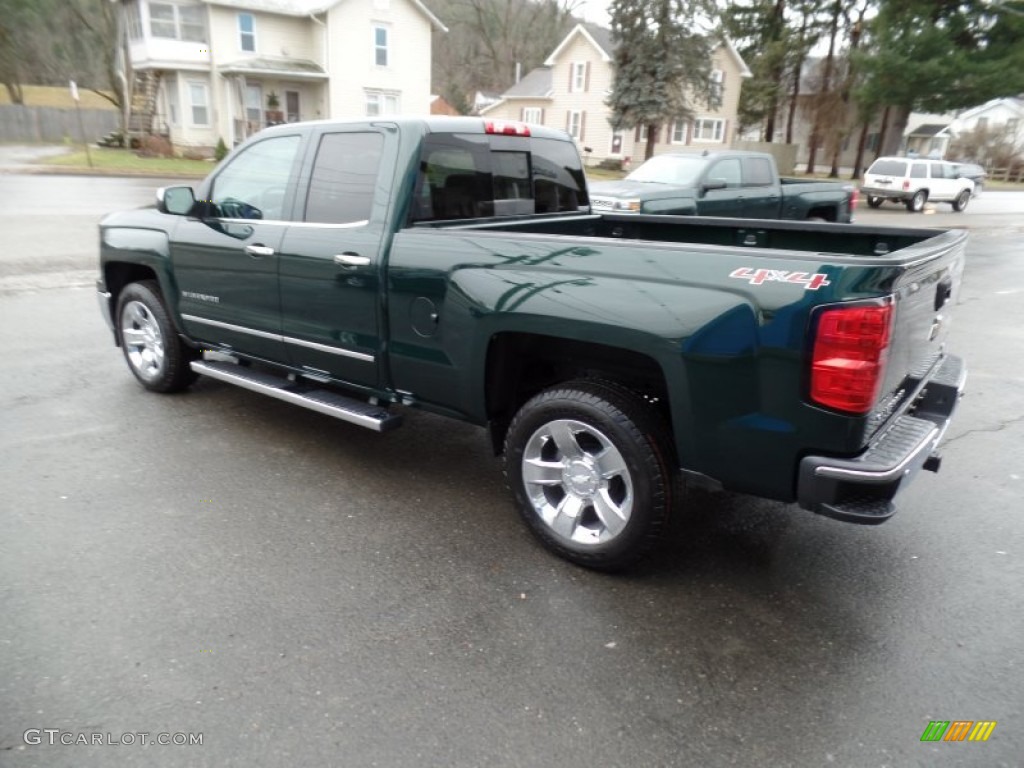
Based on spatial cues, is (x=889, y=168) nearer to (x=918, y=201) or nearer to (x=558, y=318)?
(x=918, y=201)

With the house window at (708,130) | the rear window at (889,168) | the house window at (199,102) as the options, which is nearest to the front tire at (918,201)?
the rear window at (889,168)

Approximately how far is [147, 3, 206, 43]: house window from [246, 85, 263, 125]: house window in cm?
264

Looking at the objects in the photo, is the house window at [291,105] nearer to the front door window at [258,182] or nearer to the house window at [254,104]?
the house window at [254,104]

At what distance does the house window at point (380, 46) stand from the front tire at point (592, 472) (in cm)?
3508

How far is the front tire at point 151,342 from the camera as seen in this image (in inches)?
209

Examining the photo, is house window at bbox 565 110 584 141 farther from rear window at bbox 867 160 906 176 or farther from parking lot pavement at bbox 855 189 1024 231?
rear window at bbox 867 160 906 176

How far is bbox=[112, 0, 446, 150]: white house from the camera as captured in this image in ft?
102

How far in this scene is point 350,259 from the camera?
3898 mm

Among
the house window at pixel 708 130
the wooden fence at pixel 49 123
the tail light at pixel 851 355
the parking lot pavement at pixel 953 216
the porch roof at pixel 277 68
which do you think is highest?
the porch roof at pixel 277 68

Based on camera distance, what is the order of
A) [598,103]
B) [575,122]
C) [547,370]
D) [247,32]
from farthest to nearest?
[575,122], [598,103], [247,32], [547,370]

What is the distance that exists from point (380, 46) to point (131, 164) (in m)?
13.0

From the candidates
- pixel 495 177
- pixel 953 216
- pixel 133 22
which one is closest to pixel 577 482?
pixel 495 177

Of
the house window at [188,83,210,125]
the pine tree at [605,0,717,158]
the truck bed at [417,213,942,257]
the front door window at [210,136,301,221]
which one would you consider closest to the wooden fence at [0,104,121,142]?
the house window at [188,83,210,125]

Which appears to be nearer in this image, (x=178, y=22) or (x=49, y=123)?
(x=178, y=22)
